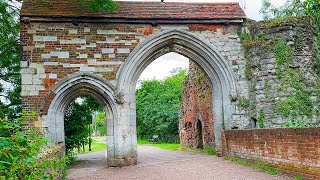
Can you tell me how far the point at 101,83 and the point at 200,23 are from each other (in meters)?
3.88

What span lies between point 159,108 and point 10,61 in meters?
25.4

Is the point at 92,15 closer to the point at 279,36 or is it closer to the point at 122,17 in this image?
the point at 122,17

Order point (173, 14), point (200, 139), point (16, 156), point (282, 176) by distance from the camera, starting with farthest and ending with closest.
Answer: point (200, 139) < point (173, 14) < point (282, 176) < point (16, 156)

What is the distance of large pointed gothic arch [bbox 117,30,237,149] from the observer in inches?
480

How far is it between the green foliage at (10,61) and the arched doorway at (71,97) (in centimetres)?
232

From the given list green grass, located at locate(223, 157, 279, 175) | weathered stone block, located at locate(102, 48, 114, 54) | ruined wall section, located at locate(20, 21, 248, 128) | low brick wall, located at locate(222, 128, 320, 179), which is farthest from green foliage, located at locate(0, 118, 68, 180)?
weathered stone block, located at locate(102, 48, 114, 54)

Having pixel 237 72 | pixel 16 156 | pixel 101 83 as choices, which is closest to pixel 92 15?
pixel 101 83

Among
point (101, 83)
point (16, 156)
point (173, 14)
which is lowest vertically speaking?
point (16, 156)

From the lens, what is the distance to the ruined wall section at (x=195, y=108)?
15.8 metres

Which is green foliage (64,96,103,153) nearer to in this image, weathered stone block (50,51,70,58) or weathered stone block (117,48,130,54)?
weathered stone block (50,51,70,58)

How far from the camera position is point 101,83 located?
39.2 ft

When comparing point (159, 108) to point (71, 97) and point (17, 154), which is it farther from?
point (17, 154)

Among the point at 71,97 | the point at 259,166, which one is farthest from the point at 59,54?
the point at 259,166

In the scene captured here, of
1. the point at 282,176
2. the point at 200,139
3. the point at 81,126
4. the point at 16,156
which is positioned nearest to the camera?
the point at 16,156
